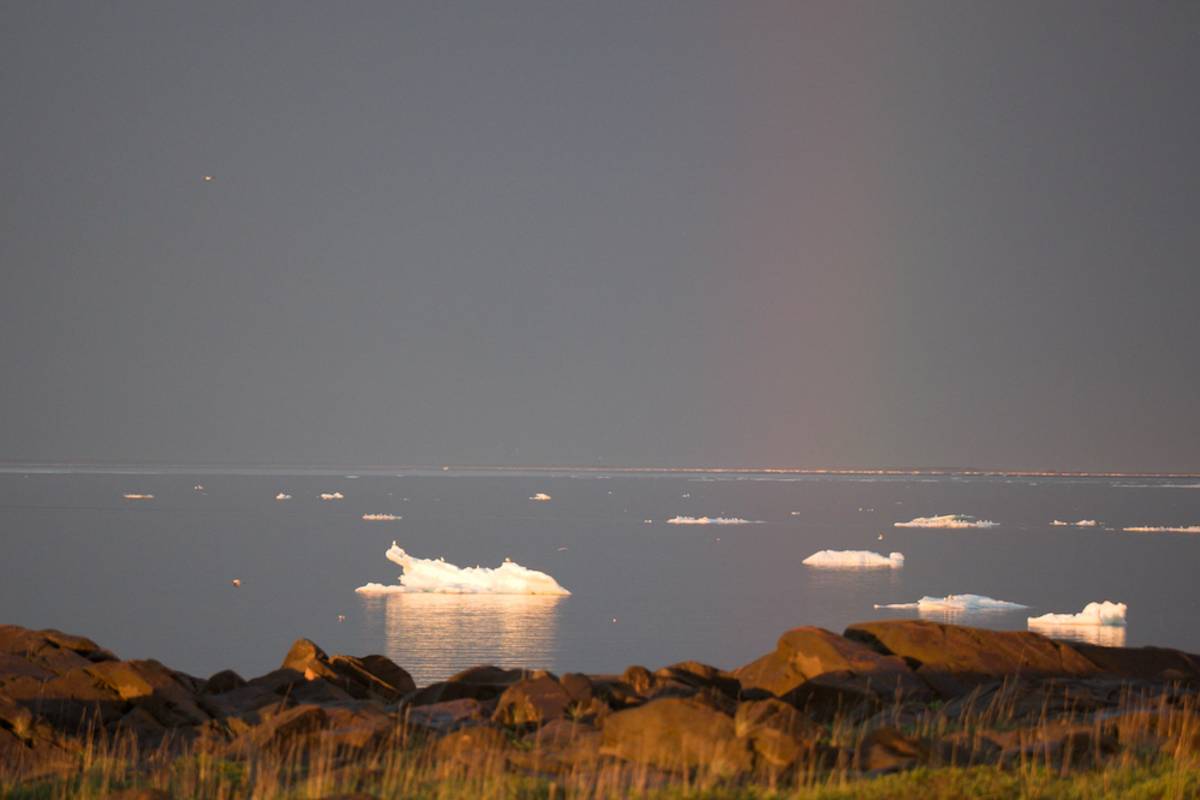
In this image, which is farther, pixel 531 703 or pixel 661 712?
pixel 531 703

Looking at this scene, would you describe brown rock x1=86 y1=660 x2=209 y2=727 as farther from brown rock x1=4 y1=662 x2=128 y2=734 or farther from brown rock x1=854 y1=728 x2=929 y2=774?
brown rock x1=854 y1=728 x2=929 y2=774

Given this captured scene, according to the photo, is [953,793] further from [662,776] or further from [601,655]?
[601,655]

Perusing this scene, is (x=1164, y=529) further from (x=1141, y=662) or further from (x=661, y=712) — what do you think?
(x=661, y=712)

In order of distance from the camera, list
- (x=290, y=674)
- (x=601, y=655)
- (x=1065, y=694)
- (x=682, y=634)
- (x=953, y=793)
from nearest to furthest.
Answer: (x=953, y=793), (x=1065, y=694), (x=290, y=674), (x=601, y=655), (x=682, y=634)

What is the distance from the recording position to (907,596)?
40438mm

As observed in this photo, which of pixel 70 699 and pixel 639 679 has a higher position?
pixel 639 679

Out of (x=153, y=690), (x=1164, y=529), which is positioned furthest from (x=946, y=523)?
(x=153, y=690)

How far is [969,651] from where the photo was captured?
1731 cm

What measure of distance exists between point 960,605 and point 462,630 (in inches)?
533

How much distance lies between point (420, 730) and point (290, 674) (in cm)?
475

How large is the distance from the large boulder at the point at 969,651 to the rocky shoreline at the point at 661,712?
0.02 metres

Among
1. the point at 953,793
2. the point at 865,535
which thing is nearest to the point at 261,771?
the point at 953,793

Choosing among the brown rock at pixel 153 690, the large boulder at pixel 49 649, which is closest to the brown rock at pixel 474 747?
the brown rock at pixel 153 690

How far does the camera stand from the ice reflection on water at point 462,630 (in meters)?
26.8
